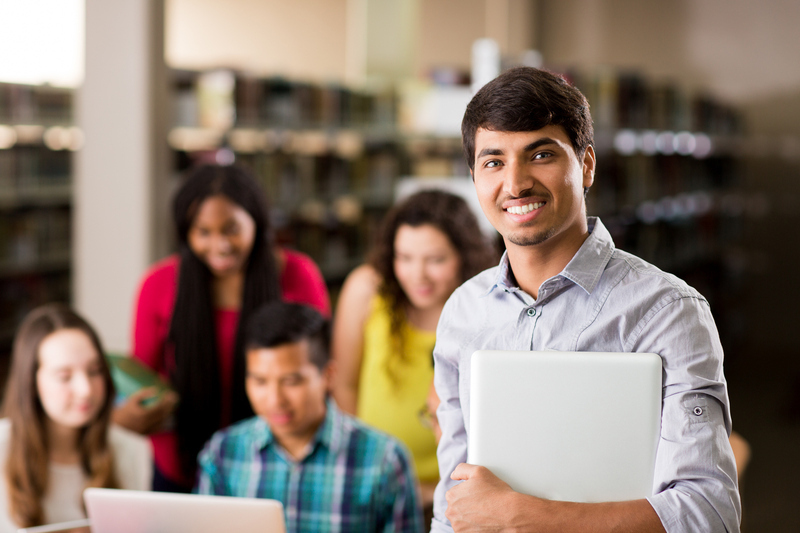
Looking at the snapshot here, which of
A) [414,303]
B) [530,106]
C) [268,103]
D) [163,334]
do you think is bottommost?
[163,334]

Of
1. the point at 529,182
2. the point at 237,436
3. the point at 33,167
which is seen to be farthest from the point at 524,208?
the point at 33,167

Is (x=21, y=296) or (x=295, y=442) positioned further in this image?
(x=21, y=296)

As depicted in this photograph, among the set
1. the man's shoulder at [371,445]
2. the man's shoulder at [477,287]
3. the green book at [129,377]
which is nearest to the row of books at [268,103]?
the green book at [129,377]

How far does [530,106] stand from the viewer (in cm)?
84

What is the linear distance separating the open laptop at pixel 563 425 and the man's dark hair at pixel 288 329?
3.09 ft

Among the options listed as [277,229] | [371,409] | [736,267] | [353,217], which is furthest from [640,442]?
[736,267]

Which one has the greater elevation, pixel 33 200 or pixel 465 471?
pixel 33 200

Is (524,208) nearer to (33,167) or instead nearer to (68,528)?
(68,528)

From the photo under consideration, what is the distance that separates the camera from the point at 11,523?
A: 1.61 meters

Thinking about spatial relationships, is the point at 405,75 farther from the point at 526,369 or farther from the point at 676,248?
the point at 526,369

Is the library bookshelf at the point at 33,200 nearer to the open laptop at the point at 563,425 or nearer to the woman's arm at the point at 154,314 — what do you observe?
the woman's arm at the point at 154,314

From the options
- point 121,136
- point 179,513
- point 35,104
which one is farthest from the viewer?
point 35,104

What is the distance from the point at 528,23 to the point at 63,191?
14.9 ft

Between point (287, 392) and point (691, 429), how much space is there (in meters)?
1.07
